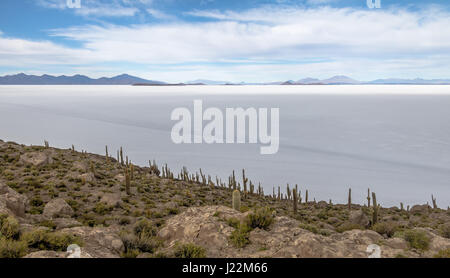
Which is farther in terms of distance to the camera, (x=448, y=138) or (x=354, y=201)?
(x=448, y=138)

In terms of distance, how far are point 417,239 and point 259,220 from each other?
17.2 feet

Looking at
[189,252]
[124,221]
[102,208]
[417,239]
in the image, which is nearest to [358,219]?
[417,239]

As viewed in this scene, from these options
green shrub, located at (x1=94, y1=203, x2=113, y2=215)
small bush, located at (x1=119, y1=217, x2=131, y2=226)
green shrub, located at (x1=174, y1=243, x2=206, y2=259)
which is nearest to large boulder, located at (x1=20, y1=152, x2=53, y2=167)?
green shrub, located at (x1=94, y1=203, x2=113, y2=215)

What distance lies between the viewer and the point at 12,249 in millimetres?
6844

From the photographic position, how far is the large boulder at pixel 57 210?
634 inches

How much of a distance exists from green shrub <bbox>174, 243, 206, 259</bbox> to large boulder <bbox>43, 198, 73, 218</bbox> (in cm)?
1137

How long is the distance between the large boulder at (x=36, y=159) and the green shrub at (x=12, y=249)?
25.7 meters

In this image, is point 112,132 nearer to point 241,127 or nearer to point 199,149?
point 199,149

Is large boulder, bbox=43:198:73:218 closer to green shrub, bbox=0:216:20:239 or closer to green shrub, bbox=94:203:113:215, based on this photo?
green shrub, bbox=94:203:113:215

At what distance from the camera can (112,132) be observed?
124m

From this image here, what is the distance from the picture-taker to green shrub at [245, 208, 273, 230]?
9438mm

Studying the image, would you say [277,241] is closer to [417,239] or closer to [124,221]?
[417,239]
